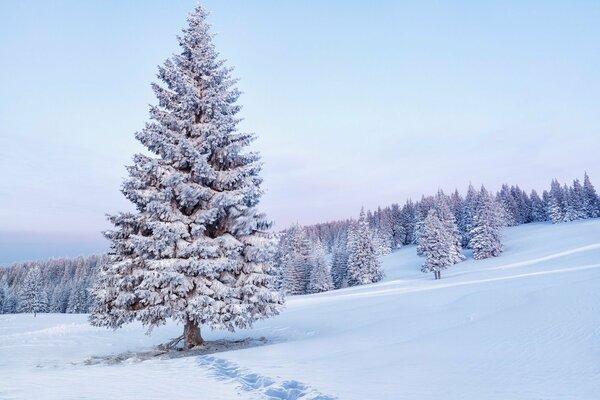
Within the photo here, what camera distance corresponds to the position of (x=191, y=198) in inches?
504

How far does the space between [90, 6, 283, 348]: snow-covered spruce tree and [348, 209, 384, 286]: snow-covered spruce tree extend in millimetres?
46221

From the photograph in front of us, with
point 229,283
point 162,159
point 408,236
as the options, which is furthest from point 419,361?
point 408,236

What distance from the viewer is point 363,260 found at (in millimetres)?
58906

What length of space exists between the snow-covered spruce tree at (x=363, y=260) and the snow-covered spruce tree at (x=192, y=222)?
4622 centimetres

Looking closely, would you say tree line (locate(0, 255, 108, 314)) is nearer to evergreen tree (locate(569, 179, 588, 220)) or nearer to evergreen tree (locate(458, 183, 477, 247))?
evergreen tree (locate(458, 183, 477, 247))

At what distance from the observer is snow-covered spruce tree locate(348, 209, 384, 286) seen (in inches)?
2286

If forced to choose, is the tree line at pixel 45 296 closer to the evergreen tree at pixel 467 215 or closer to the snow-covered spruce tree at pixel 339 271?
the snow-covered spruce tree at pixel 339 271

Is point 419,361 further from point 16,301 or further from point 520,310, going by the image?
point 16,301

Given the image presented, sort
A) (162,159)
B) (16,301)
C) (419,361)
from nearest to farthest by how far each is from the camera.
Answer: (419,361) → (162,159) → (16,301)

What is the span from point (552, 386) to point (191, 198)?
35.0 feet

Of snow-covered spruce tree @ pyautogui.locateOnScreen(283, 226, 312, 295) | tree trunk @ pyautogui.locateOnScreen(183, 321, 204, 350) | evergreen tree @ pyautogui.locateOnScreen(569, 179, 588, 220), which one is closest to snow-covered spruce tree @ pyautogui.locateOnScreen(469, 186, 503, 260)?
snow-covered spruce tree @ pyautogui.locateOnScreen(283, 226, 312, 295)

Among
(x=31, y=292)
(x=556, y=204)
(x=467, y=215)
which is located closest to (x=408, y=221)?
(x=467, y=215)

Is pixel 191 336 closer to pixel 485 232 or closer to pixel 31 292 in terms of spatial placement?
pixel 485 232

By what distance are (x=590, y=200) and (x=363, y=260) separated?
6242cm
